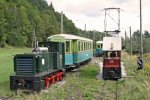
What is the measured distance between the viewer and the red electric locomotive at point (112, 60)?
25875mm

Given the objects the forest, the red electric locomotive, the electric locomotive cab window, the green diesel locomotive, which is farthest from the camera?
the forest

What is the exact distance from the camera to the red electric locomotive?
2588cm

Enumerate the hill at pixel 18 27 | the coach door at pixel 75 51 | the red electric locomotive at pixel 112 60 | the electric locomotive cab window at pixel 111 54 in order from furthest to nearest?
1. the hill at pixel 18 27
2. the coach door at pixel 75 51
3. the electric locomotive cab window at pixel 111 54
4. the red electric locomotive at pixel 112 60

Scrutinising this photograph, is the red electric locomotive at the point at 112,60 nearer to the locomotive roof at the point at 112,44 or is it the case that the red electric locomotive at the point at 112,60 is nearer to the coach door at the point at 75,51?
the locomotive roof at the point at 112,44

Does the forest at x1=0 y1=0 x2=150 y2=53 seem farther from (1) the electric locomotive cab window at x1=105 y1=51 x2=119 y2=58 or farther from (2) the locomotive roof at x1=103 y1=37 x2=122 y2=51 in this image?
(1) the electric locomotive cab window at x1=105 y1=51 x2=119 y2=58

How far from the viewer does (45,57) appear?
70.5ft

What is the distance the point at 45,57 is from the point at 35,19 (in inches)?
4078

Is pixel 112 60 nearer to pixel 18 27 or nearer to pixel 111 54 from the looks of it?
pixel 111 54

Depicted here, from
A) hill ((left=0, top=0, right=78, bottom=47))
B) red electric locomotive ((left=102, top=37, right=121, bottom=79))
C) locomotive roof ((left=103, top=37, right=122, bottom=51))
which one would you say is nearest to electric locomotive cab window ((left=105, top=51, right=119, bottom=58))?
red electric locomotive ((left=102, top=37, right=121, bottom=79))

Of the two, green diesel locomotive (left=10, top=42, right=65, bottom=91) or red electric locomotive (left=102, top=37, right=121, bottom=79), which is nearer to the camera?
green diesel locomotive (left=10, top=42, right=65, bottom=91)

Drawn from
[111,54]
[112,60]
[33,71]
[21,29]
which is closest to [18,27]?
[21,29]

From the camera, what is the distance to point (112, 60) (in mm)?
25922

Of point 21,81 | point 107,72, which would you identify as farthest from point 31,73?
point 107,72

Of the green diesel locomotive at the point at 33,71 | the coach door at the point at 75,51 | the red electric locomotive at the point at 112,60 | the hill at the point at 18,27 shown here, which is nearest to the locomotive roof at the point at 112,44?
the red electric locomotive at the point at 112,60
